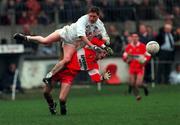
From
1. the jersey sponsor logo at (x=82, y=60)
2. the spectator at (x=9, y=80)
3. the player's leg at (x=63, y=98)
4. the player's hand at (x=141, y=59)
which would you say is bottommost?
the spectator at (x=9, y=80)

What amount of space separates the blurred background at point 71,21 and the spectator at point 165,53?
39 millimetres

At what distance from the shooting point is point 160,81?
117 ft

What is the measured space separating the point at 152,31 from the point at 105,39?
16803 mm

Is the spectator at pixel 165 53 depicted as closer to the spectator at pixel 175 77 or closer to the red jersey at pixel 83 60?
the spectator at pixel 175 77

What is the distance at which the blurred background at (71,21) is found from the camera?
108ft

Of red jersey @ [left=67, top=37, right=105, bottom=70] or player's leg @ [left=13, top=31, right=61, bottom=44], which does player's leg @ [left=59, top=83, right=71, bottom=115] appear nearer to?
red jersey @ [left=67, top=37, right=105, bottom=70]

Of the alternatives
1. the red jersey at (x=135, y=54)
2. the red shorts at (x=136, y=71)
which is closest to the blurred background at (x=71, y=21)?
the red jersey at (x=135, y=54)

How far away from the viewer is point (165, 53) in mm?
35375

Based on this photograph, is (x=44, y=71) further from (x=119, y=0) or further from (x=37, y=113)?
(x=37, y=113)

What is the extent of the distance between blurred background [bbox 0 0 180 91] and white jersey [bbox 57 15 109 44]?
1302 cm

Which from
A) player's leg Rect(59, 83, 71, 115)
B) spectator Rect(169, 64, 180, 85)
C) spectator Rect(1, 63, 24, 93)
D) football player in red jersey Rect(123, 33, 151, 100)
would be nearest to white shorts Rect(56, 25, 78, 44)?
player's leg Rect(59, 83, 71, 115)

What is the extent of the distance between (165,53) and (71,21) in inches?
174

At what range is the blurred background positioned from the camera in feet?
108

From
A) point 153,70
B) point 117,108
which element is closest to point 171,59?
point 153,70
